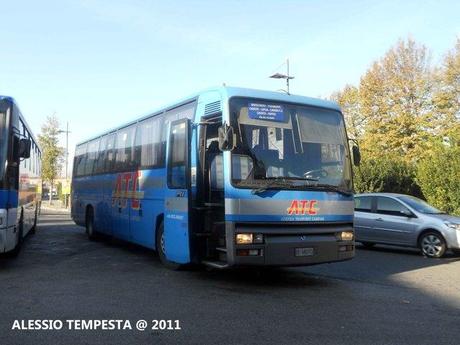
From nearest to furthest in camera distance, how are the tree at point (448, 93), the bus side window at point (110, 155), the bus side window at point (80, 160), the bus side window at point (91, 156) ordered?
the bus side window at point (110, 155) → the bus side window at point (91, 156) → the bus side window at point (80, 160) → the tree at point (448, 93)

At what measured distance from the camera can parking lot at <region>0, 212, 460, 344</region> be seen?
5727 mm

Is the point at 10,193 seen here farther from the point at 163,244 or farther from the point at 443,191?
the point at 443,191

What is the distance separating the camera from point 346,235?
28.5ft

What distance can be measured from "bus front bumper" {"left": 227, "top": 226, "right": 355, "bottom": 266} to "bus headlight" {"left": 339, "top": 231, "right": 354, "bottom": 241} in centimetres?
7

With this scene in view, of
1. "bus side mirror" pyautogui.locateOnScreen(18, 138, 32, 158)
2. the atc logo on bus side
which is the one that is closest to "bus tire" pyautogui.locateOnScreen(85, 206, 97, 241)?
the atc logo on bus side

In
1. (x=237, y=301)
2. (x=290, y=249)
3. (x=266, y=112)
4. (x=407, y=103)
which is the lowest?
(x=237, y=301)

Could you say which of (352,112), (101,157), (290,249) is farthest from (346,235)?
(352,112)

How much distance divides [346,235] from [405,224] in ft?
18.1

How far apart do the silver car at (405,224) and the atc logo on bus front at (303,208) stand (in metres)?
6.06

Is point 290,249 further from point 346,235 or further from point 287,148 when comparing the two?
point 287,148

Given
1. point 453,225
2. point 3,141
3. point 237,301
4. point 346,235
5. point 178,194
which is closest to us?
point 237,301

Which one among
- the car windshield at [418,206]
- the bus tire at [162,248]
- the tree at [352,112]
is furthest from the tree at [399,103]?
the bus tire at [162,248]

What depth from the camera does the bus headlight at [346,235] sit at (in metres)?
8.61

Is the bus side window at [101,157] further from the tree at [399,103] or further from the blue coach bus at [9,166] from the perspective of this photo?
the tree at [399,103]
